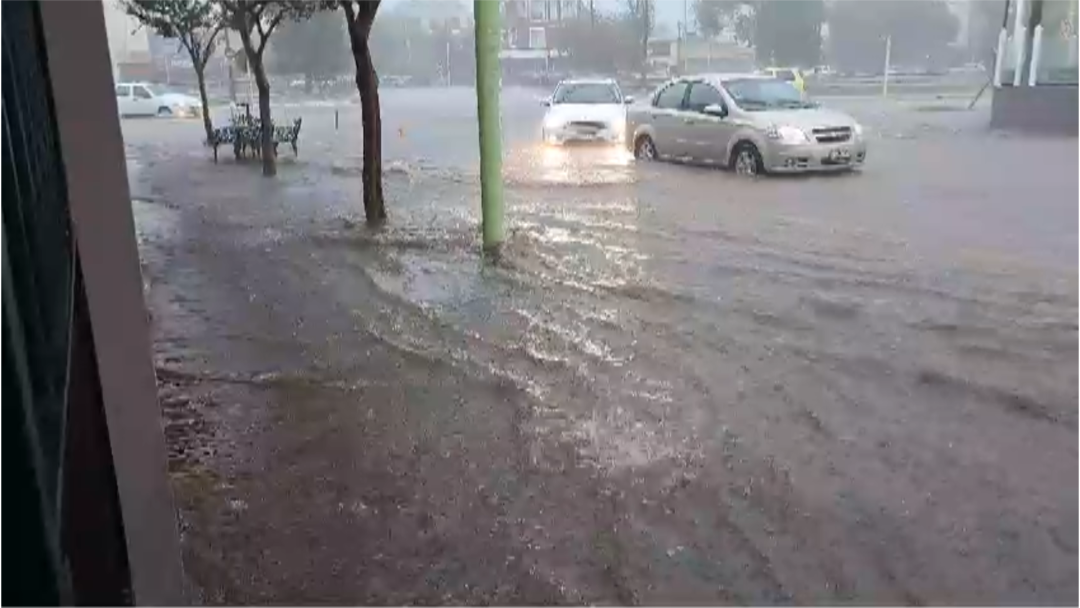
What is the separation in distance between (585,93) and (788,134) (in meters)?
8.52

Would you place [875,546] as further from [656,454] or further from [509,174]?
[509,174]

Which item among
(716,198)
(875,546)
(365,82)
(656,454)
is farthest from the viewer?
(716,198)

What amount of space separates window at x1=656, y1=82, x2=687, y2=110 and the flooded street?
5.83 m

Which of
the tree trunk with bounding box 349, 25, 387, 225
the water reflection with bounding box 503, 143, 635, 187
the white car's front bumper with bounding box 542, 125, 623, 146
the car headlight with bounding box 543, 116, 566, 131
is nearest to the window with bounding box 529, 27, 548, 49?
the water reflection with bounding box 503, 143, 635, 187

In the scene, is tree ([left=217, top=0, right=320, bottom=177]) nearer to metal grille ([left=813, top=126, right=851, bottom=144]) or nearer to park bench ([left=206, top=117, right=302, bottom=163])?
park bench ([left=206, top=117, right=302, bottom=163])

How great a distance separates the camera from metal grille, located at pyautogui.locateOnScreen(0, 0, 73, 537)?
1056 millimetres

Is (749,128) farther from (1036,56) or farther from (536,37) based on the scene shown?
(536,37)

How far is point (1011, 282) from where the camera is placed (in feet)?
28.1

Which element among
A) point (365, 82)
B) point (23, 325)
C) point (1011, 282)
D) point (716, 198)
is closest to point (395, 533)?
point (23, 325)

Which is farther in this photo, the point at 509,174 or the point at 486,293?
the point at 509,174

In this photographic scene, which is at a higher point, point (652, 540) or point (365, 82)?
point (365, 82)

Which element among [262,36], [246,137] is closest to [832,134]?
[262,36]

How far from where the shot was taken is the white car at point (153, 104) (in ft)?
131

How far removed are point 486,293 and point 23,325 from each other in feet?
25.3
